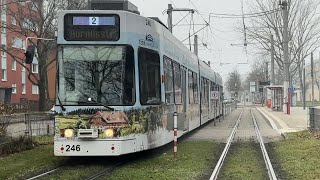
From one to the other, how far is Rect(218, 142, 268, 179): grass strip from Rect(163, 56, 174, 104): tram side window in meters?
2.33

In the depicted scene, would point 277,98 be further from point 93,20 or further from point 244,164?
point 93,20

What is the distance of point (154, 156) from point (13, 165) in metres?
3.78

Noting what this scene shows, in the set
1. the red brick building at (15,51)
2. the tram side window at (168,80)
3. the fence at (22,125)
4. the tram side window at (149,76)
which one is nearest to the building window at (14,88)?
the red brick building at (15,51)

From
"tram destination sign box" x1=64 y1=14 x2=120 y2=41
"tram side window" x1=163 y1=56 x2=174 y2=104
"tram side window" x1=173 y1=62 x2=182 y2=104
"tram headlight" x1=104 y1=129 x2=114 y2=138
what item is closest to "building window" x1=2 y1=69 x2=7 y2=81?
"tram side window" x1=173 y1=62 x2=182 y2=104

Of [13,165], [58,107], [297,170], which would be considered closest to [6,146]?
[13,165]

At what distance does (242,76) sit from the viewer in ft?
464

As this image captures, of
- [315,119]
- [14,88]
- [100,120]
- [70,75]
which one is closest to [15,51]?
[14,88]

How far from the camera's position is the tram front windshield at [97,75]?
38.5ft

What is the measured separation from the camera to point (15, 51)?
169ft

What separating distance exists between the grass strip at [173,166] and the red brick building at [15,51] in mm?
33853

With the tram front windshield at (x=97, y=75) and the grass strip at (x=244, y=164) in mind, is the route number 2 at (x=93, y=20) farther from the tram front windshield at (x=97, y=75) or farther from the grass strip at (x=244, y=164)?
the grass strip at (x=244, y=164)

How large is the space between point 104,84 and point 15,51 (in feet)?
138

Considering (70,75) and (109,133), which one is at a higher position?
(70,75)

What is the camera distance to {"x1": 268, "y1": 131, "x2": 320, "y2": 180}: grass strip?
1075 centimetres
